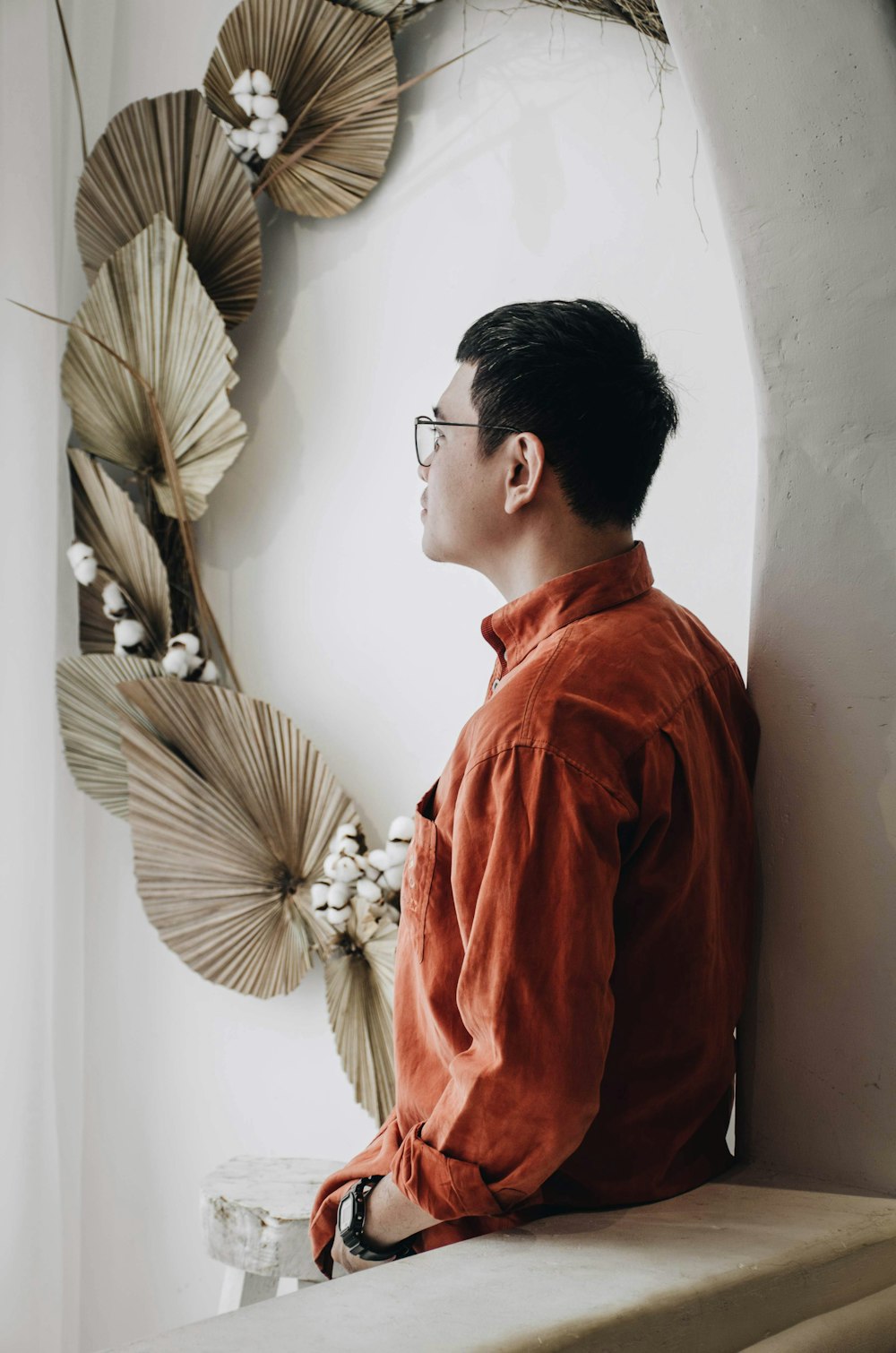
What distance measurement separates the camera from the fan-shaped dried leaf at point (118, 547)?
2281 millimetres

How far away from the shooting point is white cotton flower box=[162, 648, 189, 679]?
220cm

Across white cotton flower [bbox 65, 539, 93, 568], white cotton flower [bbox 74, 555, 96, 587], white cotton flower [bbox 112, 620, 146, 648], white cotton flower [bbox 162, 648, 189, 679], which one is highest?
white cotton flower [bbox 65, 539, 93, 568]

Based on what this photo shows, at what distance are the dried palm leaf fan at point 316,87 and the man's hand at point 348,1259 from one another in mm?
1650

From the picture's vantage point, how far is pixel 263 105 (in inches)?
83.4

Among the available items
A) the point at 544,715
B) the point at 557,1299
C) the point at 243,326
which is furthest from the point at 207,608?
the point at 557,1299

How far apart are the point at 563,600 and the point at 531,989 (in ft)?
1.19

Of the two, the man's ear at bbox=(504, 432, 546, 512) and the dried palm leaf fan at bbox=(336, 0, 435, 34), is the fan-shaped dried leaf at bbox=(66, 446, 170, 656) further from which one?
the man's ear at bbox=(504, 432, 546, 512)

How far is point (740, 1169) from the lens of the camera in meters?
1.14

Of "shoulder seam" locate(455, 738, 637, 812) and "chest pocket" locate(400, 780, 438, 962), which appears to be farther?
"chest pocket" locate(400, 780, 438, 962)

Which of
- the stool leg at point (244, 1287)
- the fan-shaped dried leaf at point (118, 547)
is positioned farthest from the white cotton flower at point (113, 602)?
the stool leg at point (244, 1287)

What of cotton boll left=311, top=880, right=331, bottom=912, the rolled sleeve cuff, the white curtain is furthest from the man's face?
the white curtain

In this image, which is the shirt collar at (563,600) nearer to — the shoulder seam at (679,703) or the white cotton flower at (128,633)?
the shoulder seam at (679,703)

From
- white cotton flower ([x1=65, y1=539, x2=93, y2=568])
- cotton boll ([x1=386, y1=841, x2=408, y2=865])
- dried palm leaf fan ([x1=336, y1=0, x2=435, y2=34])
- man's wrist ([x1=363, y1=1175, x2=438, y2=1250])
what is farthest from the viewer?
white cotton flower ([x1=65, y1=539, x2=93, y2=568])

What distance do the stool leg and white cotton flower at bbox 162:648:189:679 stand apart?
1009mm
